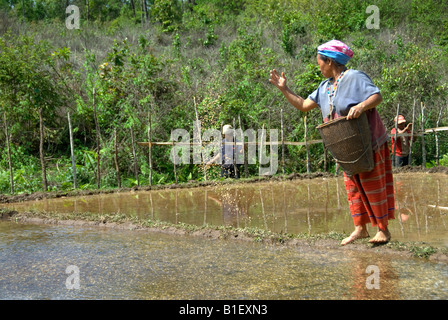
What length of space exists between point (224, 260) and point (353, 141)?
52.0 inches

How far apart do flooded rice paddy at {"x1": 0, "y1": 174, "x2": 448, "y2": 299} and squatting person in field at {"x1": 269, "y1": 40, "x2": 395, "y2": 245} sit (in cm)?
34

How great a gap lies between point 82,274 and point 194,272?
813 millimetres

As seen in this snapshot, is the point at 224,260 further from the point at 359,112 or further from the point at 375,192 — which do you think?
the point at 359,112

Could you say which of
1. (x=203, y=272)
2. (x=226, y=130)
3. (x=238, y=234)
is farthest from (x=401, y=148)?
(x=203, y=272)

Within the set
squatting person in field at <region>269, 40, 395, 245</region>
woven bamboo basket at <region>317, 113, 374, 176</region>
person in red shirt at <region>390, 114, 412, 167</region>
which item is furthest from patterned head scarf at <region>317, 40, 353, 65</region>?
person in red shirt at <region>390, 114, 412, 167</region>

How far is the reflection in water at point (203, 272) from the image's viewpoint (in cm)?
314

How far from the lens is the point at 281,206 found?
680 centimetres

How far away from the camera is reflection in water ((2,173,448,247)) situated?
5.26 meters

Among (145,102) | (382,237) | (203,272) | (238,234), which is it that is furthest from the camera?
(145,102)

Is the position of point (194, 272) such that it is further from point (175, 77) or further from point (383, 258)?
point (175, 77)

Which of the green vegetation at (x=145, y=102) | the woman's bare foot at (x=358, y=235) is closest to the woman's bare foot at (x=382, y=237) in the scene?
the woman's bare foot at (x=358, y=235)

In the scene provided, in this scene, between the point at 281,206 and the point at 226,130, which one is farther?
the point at 226,130

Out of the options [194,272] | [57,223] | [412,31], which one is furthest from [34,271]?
[412,31]

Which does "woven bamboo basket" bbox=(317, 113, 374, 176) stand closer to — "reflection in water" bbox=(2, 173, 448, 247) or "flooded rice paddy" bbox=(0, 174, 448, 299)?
"flooded rice paddy" bbox=(0, 174, 448, 299)
